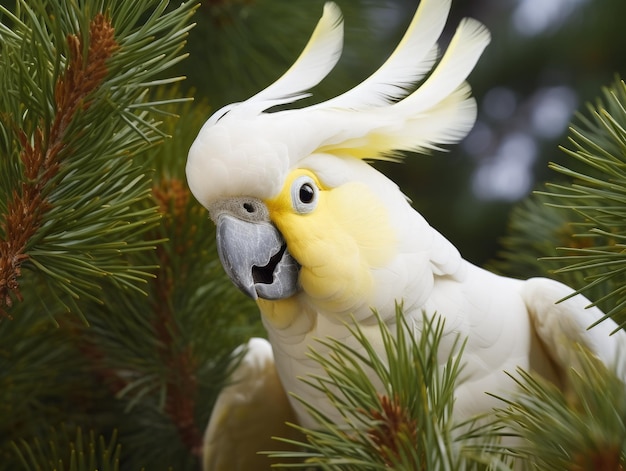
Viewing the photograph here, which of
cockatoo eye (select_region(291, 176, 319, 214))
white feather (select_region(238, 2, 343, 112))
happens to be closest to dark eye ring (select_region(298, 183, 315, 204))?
cockatoo eye (select_region(291, 176, 319, 214))

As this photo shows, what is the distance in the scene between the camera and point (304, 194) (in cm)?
84

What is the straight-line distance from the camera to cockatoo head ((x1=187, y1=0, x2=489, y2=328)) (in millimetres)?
806

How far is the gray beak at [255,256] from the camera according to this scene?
2.65ft

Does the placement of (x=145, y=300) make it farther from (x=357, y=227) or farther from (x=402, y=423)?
(x=402, y=423)

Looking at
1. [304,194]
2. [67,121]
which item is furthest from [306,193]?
[67,121]

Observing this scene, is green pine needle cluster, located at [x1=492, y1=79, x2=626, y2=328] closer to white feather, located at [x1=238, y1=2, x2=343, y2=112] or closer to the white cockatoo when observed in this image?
the white cockatoo

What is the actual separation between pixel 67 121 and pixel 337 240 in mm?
308

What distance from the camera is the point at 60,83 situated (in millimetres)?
647

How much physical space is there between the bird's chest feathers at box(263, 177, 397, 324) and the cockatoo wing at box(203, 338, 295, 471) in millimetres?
225

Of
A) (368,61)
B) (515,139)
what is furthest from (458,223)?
(368,61)

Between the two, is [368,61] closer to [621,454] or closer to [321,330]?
[321,330]

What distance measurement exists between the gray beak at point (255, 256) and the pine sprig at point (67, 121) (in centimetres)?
13

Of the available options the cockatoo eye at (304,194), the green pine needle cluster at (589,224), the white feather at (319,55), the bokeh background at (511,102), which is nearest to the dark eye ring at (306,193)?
the cockatoo eye at (304,194)

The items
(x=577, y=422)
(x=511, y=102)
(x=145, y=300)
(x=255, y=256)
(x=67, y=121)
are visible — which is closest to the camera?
(x=577, y=422)
